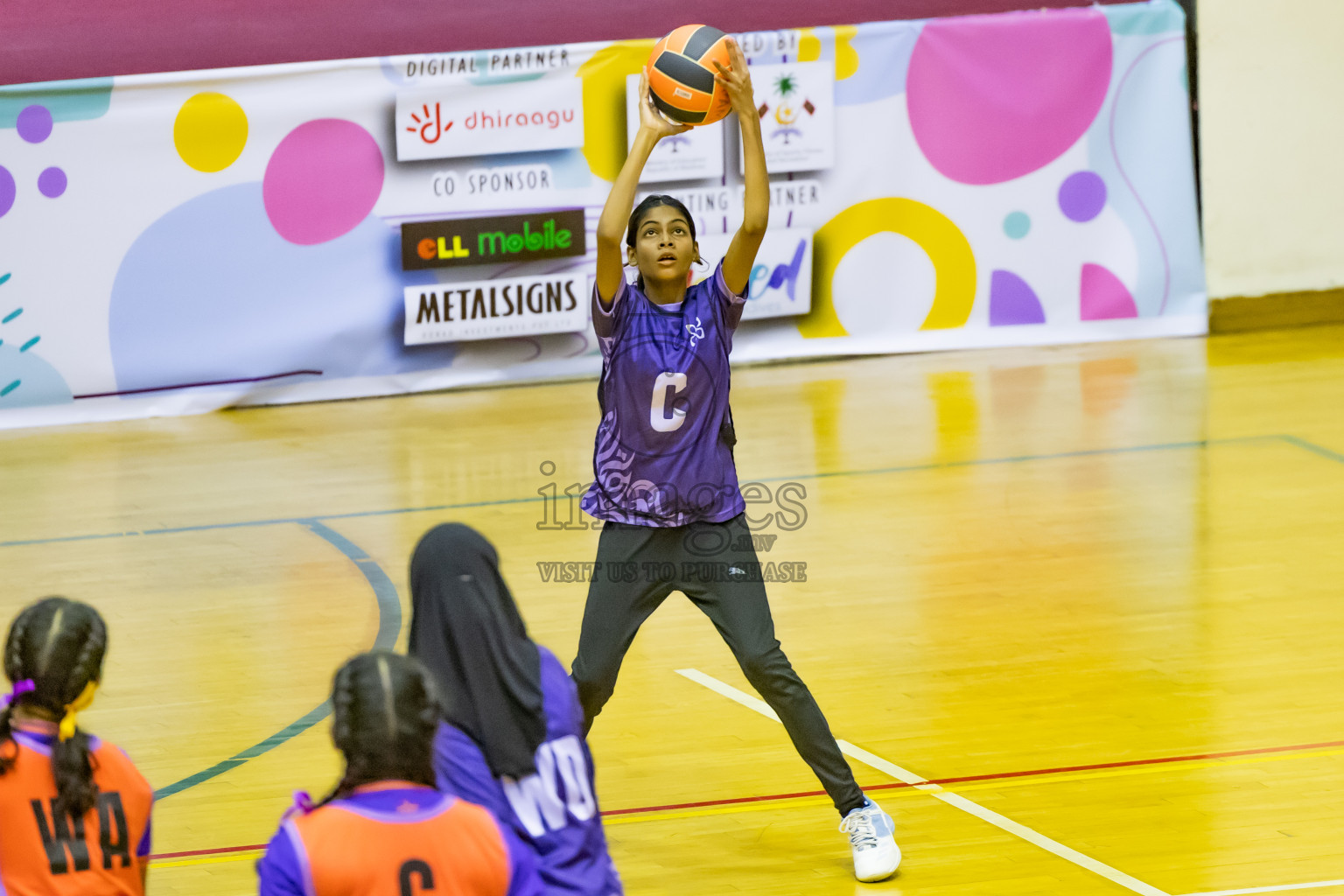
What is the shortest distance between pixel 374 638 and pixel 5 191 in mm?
5315

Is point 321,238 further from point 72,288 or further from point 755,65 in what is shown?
point 755,65

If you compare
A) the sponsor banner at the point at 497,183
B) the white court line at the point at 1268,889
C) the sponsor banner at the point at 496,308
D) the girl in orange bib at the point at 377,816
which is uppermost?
the sponsor banner at the point at 497,183

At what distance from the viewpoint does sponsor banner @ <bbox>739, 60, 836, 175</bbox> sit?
33.2 feet

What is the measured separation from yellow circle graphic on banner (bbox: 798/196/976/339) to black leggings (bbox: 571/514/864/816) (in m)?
6.97

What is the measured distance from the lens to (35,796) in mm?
2490

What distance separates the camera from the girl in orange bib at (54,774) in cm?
249

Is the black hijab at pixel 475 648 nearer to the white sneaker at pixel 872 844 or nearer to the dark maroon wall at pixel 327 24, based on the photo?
the white sneaker at pixel 872 844

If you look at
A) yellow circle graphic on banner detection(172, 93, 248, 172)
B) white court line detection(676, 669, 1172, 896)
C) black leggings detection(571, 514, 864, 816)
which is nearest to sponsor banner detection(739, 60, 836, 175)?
yellow circle graphic on banner detection(172, 93, 248, 172)

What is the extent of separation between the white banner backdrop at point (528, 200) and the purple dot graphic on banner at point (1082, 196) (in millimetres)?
17

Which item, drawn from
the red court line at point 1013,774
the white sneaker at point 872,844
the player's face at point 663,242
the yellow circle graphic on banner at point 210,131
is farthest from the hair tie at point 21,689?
the yellow circle graphic on banner at point 210,131

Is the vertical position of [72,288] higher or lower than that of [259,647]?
higher

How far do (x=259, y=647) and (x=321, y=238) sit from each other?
476cm

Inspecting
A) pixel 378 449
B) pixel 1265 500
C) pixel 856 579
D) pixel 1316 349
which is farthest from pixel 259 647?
pixel 1316 349

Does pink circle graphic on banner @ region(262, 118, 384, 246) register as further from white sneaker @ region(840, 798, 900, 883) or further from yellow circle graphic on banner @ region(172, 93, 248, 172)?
white sneaker @ region(840, 798, 900, 883)
